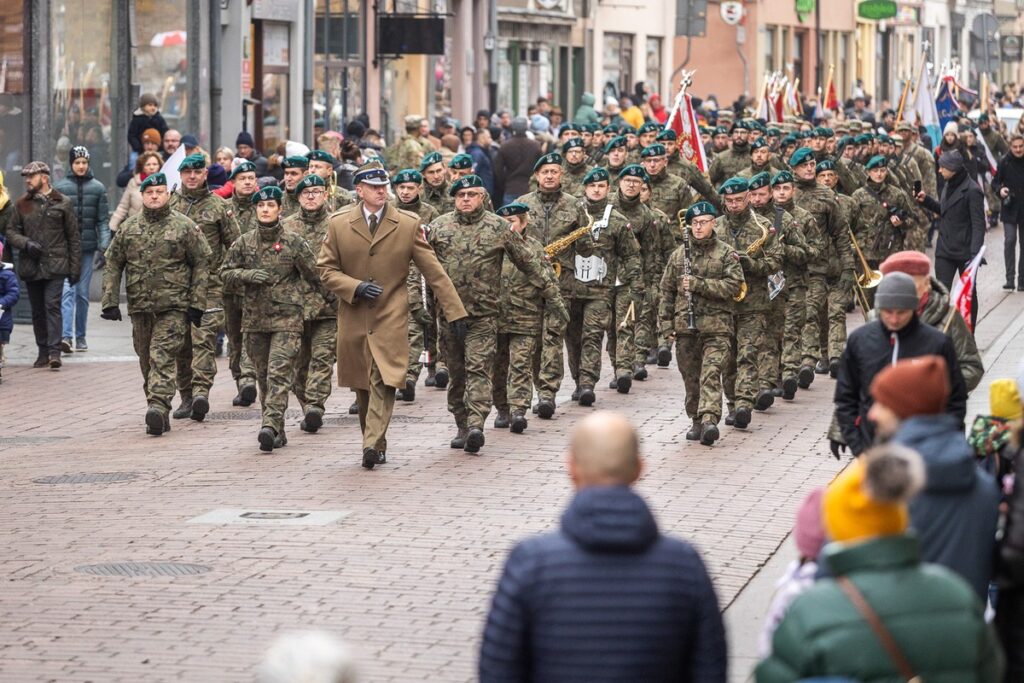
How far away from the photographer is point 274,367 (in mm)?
14656

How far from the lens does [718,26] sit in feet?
212

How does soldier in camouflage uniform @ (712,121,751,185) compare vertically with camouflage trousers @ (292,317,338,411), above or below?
above

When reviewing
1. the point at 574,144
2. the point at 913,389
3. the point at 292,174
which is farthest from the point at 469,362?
the point at 913,389

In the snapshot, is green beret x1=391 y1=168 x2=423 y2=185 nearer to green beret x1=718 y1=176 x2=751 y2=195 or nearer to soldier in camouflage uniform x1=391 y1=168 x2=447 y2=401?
soldier in camouflage uniform x1=391 y1=168 x2=447 y2=401

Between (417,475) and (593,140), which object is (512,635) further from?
(593,140)

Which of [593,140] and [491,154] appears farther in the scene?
[491,154]

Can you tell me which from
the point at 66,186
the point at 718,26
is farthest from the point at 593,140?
the point at 718,26

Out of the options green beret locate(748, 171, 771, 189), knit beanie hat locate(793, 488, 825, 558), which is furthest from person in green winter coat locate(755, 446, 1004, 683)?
green beret locate(748, 171, 771, 189)

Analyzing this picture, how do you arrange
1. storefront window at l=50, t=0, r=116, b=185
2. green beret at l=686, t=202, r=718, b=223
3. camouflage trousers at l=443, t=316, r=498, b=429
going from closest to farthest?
camouflage trousers at l=443, t=316, r=498, b=429, green beret at l=686, t=202, r=718, b=223, storefront window at l=50, t=0, r=116, b=185

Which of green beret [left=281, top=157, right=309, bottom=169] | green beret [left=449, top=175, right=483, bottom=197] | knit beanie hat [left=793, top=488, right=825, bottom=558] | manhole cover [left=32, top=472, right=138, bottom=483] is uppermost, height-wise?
green beret [left=281, top=157, right=309, bottom=169]

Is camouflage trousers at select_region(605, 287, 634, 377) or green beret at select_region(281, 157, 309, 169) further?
green beret at select_region(281, 157, 309, 169)

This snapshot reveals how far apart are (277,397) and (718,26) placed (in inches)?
2032

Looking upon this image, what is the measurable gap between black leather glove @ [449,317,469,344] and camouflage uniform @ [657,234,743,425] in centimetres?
132

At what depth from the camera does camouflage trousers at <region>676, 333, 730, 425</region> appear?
14.6 metres
